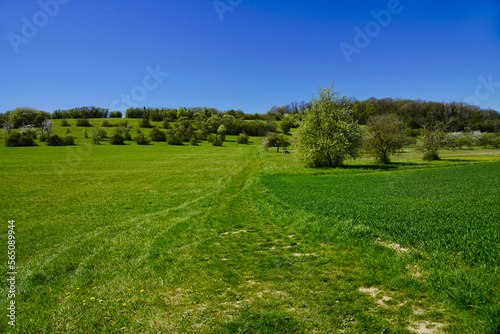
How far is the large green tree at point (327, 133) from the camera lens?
35094 mm

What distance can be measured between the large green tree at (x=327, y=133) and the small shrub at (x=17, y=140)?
9130 centimetres

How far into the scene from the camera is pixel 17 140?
3068 inches

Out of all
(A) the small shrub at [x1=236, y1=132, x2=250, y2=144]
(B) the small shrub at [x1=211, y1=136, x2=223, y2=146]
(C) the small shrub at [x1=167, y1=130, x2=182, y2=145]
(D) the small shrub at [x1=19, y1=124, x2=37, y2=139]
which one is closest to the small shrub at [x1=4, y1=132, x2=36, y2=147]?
(D) the small shrub at [x1=19, y1=124, x2=37, y2=139]

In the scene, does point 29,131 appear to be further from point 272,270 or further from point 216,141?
point 272,270

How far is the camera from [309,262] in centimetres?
737

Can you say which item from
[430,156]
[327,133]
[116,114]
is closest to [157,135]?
[116,114]

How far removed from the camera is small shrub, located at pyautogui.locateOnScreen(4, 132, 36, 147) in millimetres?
Answer: 76250

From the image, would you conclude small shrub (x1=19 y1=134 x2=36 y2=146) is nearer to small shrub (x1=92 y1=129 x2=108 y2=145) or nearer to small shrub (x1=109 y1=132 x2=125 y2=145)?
small shrub (x1=92 y1=129 x2=108 y2=145)

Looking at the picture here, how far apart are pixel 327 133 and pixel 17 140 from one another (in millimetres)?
96381

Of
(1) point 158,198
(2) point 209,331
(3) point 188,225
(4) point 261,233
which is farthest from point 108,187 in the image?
(2) point 209,331

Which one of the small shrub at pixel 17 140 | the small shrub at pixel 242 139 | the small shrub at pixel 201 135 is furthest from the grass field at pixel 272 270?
the small shrub at pixel 201 135

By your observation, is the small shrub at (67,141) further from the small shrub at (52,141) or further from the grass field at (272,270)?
the grass field at (272,270)

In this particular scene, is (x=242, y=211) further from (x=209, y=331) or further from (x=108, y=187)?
(x=108, y=187)

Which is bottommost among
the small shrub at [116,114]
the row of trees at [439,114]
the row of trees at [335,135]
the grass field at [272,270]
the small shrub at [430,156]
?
the grass field at [272,270]
